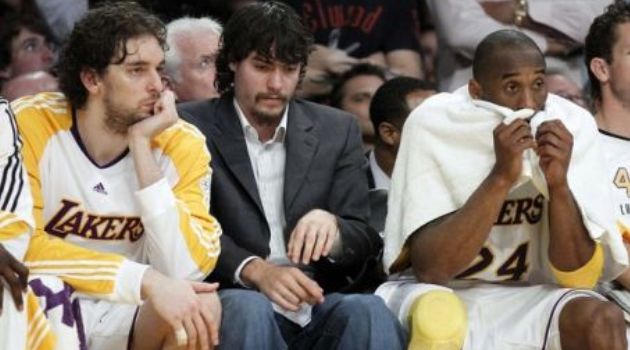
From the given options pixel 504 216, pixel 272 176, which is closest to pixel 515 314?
pixel 504 216

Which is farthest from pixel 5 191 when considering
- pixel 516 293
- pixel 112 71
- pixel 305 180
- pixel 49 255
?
pixel 516 293

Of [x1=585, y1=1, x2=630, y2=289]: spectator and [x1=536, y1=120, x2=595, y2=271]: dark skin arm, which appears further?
[x1=585, y1=1, x2=630, y2=289]: spectator

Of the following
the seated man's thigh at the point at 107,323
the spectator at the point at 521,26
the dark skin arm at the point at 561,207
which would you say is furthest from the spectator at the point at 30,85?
the dark skin arm at the point at 561,207

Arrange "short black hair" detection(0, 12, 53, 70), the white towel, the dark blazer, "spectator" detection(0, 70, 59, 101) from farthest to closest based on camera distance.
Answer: "short black hair" detection(0, 12, 53, 70)
"spectator" detection(0, 70, 59, 101)
the dark blazer
the white towel

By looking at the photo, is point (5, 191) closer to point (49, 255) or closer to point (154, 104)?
point (49, 255)

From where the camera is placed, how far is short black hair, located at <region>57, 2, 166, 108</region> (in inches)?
178

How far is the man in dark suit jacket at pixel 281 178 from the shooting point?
454 centimetres

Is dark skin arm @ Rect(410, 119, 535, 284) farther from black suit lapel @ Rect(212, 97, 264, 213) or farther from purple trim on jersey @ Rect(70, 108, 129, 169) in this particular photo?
purple trim on jersey @ Rect(70, 108, 129, 169)

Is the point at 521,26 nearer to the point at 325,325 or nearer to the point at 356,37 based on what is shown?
the point at 356,37

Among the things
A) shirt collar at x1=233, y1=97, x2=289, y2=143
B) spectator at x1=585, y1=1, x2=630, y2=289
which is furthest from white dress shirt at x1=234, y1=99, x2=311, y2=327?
spectator at x1=585, y1=1, x2=630, y2=289

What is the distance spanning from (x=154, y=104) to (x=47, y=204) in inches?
17.9

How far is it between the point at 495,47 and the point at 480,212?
1.82ft

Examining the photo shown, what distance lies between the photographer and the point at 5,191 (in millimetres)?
4137

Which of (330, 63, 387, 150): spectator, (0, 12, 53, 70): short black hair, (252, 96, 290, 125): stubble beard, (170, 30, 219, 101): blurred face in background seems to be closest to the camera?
(252, 96, 290, 125): stubble beard
